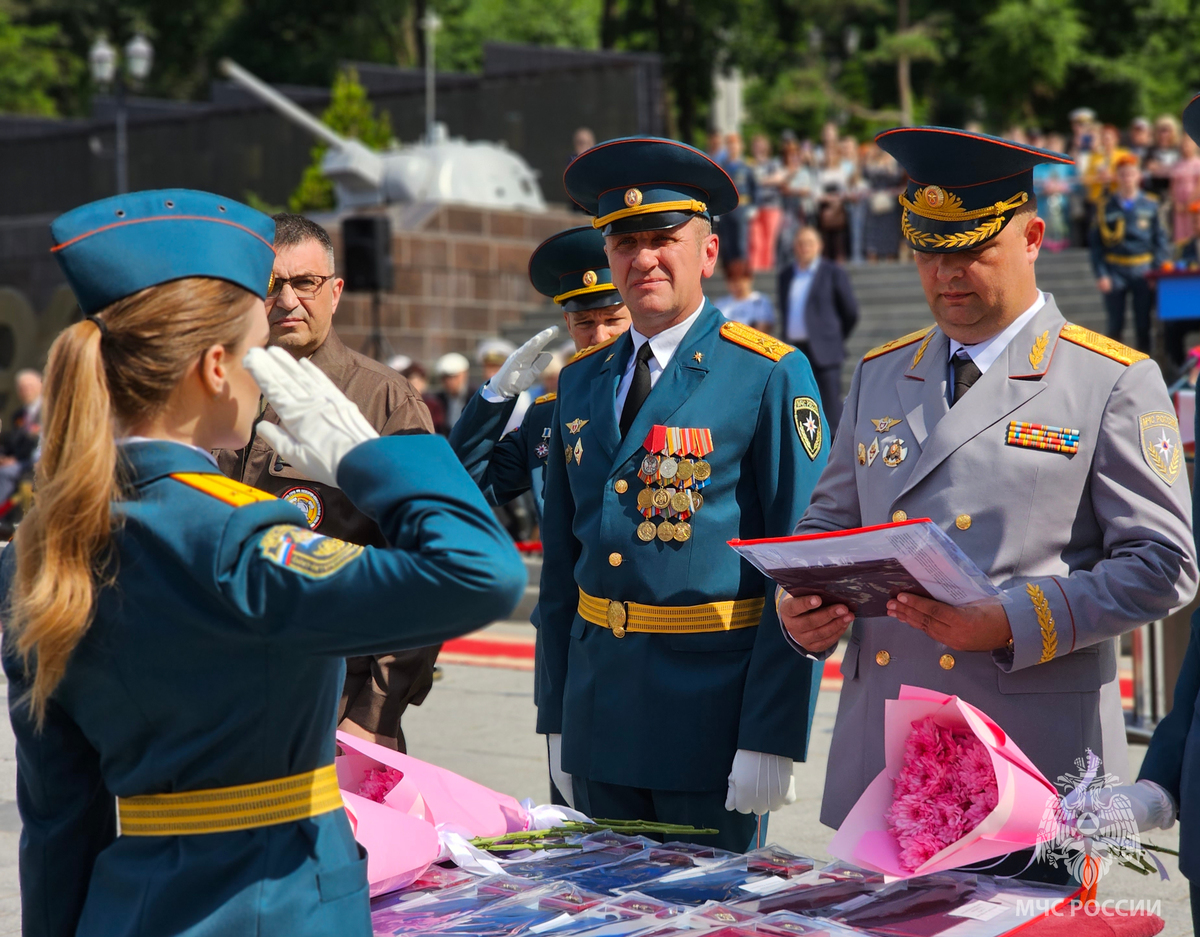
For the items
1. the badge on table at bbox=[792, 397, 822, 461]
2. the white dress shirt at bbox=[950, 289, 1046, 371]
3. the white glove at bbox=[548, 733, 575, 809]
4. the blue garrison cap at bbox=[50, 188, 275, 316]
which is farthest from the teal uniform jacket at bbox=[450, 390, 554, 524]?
the blue garrison cap at bbox=[50, 188, 275, 316]

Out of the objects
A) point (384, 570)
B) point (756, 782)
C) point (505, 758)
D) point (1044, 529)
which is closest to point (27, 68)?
point (505, 758)

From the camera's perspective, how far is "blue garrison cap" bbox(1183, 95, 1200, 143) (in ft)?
8.31

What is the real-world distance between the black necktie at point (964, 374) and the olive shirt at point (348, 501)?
4.30 ft

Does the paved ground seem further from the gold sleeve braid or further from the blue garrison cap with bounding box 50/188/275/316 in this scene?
the gold sleeve braid

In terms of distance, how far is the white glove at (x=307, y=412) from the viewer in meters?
1.85

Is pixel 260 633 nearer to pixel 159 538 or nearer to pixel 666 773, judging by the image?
pixel 159 538

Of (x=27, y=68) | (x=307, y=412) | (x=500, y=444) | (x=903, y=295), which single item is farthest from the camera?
(x=27, y=68)

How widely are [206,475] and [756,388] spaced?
171 cm

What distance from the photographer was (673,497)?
10.8 feet

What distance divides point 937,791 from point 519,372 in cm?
211

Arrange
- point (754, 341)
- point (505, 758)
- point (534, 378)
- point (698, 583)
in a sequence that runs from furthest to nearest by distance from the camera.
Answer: point (505, 758), point (534, 378), point (754, 341), point (698, 583)

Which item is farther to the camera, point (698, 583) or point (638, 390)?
point (638, 390)

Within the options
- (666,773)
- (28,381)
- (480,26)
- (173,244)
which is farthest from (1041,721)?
(480,26)

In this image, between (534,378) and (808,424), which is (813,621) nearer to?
(808,424)
